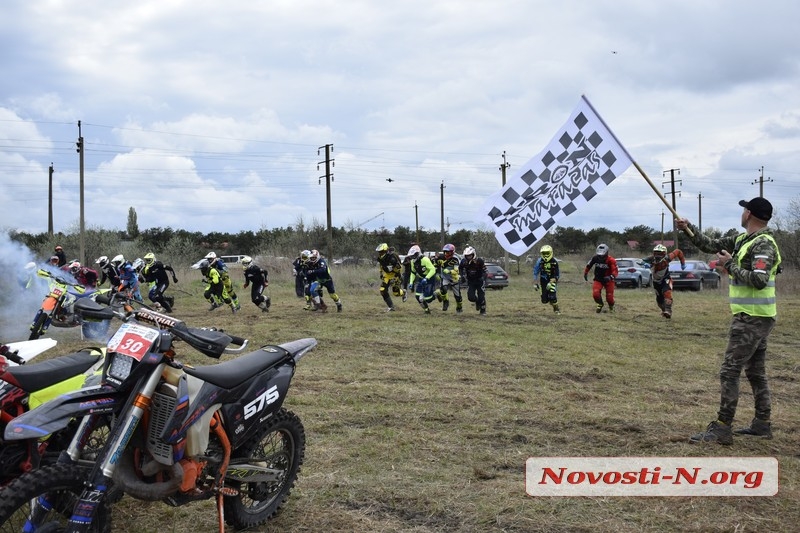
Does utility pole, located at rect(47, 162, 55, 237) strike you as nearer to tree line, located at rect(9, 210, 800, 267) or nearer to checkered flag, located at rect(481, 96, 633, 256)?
tree line, located at rect(9, 210, 800, 267)

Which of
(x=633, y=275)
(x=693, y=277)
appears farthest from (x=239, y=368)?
(x=633, y=275)

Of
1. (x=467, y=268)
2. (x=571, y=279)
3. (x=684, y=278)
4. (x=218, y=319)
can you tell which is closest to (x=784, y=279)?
(x=684, y=278)

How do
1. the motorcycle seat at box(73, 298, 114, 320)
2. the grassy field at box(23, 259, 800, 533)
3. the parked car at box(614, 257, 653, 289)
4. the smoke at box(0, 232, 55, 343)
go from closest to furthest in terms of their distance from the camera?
the motorcycle seat at box(73, 298, 114, 320)
the grassy field at box(23, 259, 800, 533)
the smoke at box(0, 232, 55, 343)
the parked car at box(614, 257, 653, 289)

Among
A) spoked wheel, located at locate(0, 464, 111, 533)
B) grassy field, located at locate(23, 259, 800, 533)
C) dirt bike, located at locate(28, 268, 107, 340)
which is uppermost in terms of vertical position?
dirt bike, located at locate(28, 268, 107, 340)

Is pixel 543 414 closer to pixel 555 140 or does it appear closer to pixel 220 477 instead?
pixel 555 140

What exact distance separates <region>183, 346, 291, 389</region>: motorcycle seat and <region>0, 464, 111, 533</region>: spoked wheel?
77cm

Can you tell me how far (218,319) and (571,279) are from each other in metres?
24.8

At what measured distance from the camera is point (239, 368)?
3904 mm

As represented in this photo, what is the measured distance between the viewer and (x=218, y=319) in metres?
17.7

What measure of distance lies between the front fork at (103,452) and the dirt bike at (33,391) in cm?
28

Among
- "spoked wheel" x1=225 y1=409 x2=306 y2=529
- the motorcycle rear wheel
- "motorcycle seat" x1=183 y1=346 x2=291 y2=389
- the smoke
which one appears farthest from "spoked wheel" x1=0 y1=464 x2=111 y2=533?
the smoke

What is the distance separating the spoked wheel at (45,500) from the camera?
9.38 feet

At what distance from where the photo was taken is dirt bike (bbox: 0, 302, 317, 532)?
3.05m

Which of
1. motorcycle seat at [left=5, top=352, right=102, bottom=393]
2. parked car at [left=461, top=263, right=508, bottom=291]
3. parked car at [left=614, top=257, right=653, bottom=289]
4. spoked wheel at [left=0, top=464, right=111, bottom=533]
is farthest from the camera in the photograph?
parked car at [left=614, top=257, right=653, bottom=289]
